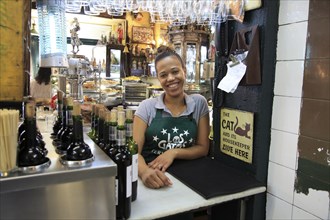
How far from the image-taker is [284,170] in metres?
1.39

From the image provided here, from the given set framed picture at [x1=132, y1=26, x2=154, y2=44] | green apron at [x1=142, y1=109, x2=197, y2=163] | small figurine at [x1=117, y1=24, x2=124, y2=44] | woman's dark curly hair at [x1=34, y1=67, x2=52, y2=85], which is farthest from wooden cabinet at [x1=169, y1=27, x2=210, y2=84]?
green apron at [x1=142, y1=109, x2=197, y2=163]

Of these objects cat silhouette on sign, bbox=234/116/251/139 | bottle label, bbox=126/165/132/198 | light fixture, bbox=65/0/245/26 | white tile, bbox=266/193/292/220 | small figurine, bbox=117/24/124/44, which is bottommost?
white tile, bbox=266/193/292/220

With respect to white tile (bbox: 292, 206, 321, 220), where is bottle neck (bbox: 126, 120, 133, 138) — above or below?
above

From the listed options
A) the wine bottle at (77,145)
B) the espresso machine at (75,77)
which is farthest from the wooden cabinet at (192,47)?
the wine bottle at (77,145)

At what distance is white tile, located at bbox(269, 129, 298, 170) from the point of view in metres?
1.33

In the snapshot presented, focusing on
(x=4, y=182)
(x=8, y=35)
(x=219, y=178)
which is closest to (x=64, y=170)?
(x=4, y=182)

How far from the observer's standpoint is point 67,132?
1.13 meters

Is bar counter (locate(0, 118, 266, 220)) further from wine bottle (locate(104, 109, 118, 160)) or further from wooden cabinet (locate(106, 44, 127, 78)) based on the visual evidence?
wooden cabinet (locate(106, 44, 127, 78))

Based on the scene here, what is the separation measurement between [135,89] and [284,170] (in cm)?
393

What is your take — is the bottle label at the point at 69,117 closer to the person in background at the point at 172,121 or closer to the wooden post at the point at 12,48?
the wooden post at the point at 12,48

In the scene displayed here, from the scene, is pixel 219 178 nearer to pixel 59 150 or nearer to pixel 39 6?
pixel 59 150

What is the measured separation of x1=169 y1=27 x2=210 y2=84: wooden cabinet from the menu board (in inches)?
186

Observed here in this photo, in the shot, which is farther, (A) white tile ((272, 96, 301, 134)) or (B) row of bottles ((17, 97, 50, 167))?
(A) white tile ((272, 96, 301, 134))

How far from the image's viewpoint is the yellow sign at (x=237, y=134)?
4.96 ft
